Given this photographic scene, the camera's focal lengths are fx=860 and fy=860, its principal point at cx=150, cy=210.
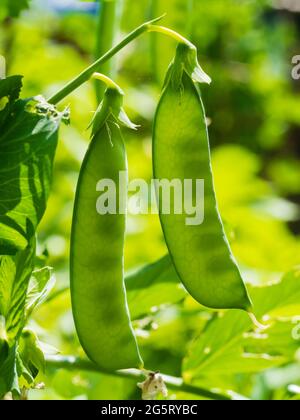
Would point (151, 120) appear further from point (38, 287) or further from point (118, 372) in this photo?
point (38, 287)

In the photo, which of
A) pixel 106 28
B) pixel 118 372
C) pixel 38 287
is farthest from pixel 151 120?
pixel 38 287

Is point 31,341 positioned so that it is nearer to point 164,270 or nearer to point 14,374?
point 14,374

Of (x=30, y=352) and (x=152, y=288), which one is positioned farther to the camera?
(x=152, y=288)

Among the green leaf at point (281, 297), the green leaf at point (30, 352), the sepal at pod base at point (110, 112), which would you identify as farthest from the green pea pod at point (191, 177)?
the green leaf at point (281, 297)

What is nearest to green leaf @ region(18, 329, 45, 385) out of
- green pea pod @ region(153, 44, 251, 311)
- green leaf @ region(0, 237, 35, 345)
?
green leaf @ region(0, 237, 35, 345)

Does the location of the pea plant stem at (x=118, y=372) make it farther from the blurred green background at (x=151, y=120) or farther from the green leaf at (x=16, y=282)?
the green leaf at (x=16, y=282)

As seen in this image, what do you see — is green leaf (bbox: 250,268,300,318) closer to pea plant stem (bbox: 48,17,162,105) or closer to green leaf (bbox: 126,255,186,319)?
green leaf (bbox: 126,255,186,319)
